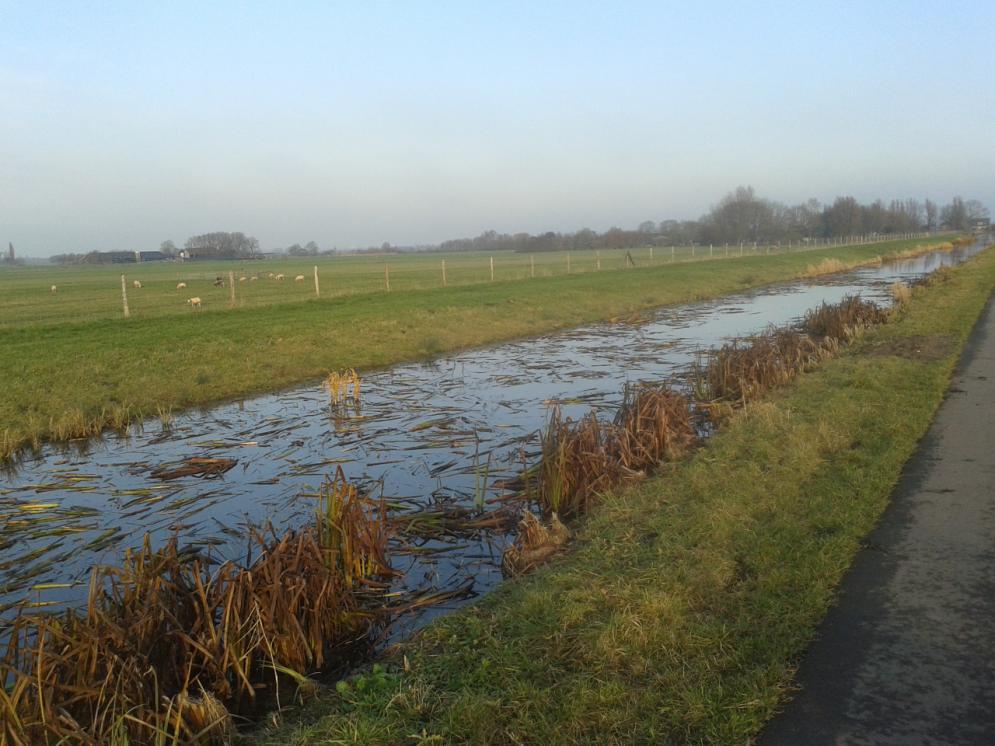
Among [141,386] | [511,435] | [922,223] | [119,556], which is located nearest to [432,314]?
[141,386]

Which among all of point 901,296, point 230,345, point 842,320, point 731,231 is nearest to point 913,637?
point 230,345

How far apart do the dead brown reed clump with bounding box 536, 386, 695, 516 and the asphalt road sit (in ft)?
8.67

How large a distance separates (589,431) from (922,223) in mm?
180223

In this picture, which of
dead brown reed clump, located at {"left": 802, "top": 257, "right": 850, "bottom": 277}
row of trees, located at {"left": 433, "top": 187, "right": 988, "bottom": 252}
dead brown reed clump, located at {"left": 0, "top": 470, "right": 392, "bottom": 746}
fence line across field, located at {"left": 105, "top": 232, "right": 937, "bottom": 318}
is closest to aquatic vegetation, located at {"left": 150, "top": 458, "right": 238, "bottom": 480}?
dead brown reed clump, located at {"left": 0, "top": 470, "right": 392, "bottom": 746}

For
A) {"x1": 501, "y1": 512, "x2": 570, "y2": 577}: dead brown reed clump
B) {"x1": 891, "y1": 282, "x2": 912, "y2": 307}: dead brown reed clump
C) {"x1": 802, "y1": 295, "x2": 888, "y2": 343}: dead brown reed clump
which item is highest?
{"x1": 891, "y1": 282, "x2": 912, "y2": 307}: dead brown reed clump

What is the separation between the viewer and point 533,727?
11.8ft

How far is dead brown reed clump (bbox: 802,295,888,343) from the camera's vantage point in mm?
17734

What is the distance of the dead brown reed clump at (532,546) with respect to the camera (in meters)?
5.98

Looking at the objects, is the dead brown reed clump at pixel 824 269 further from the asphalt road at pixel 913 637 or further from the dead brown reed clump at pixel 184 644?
the dead brown reed clump at pixel 184 644

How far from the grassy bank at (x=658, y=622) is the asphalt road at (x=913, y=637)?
0.16 meters

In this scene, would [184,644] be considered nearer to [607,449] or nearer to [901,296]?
[607,449]

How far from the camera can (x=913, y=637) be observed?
4258 mm

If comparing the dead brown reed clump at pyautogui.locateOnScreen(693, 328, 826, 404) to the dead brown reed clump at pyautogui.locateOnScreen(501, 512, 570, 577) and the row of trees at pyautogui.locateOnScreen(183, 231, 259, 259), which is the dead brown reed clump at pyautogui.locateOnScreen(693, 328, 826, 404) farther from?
the row of trees at pyautogui.locateOnScreen(183, 231, 259, 259)

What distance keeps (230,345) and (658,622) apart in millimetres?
14480
